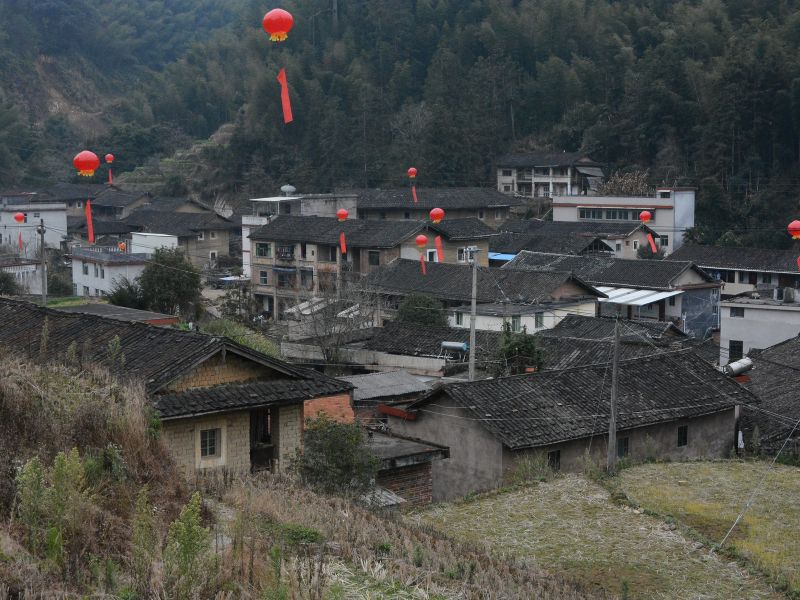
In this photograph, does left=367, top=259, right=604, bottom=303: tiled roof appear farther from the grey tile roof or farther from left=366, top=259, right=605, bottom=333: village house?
the grey tile roof

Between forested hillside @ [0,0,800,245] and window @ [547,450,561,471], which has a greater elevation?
forested hillside @ [0,0,800,245]

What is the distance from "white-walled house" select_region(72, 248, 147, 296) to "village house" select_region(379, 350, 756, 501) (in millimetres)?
15279

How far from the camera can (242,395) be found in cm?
830

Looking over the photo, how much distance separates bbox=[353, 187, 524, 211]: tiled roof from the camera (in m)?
35.0

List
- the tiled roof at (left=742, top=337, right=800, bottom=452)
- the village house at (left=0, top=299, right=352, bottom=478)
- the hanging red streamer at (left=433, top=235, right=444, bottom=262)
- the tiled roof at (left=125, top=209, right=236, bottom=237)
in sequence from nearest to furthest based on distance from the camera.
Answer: the village house at (left=0, top=299, right=352, bottom=478) → the tiled roof at (left=742, top=337, right=800, bottom=452) → the hanging red streamer at (left=433, top=235, right=444, bottom=262) → the tiled roof at (left=125, top=209, right=236, bottom=237)

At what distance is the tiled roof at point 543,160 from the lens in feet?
124

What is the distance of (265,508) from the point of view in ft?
18.8

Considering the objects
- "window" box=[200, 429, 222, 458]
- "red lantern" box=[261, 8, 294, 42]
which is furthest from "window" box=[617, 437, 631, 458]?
"red lantern" box=[261, 8, 294, 42]

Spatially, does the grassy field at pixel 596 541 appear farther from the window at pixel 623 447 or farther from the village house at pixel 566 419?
the window at pixel 623 447

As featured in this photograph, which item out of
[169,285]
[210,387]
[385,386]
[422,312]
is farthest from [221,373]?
[169,285]

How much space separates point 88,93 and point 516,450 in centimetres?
5615

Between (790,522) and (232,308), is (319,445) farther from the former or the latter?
(232,308)

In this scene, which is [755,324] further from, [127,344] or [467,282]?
[127,344]

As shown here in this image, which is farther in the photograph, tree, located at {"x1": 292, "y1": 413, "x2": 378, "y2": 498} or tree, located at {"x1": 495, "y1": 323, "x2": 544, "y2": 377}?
tree, located at {"x1": 495, "y1": 323, "x2": 544, "y2": 377}
